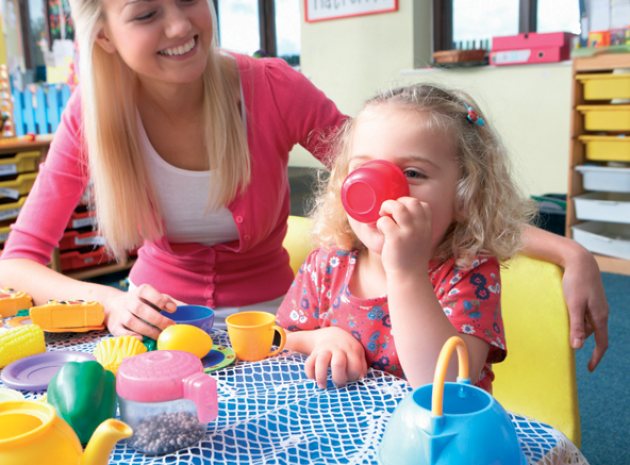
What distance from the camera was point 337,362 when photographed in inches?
30.0

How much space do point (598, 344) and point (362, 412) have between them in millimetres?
414

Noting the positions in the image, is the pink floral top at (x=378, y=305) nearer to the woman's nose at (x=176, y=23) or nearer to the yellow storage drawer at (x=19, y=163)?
the woman's nose at (x=176, y=23)

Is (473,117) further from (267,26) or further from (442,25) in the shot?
(267,26)

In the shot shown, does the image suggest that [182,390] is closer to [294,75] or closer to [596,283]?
[596,283]

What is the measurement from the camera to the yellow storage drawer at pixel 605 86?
2.90 meters

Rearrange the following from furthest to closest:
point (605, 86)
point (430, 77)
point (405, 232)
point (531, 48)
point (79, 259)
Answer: point (430, 77)
point (531, 48)
point (79, 259)
point (605, 86)
point (405, 232)

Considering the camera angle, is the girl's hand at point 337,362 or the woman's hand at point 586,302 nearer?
the girl's hand at point 337,362

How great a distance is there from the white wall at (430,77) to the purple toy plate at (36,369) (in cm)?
246

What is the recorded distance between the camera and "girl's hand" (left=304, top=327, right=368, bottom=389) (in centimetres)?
75

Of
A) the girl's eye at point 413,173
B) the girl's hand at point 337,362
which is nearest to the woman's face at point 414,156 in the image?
the girl's eye at point 413,173

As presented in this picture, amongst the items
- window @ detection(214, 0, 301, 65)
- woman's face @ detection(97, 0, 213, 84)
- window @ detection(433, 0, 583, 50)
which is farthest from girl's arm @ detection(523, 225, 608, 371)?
window @ detection(214, 0, 301, 65)

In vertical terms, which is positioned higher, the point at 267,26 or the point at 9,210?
the point at 267,26

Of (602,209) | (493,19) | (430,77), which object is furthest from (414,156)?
(493,19)

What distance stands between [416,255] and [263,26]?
512cm
